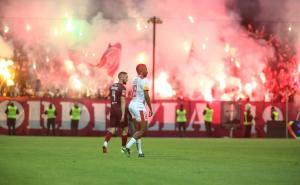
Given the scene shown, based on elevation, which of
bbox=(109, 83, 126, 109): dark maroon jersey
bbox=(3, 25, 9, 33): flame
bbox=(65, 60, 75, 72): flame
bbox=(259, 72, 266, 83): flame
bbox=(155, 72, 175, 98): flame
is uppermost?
bbox=(3, 25, 9, 33): flame

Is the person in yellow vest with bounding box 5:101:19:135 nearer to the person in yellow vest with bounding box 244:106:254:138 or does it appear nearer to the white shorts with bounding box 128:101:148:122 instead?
the person in yellow vest with bounding box 244:106:254:138

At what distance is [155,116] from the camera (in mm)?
41625

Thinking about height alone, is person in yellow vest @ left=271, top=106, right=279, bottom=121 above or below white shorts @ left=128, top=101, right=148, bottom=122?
above

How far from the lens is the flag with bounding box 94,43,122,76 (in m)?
61.2

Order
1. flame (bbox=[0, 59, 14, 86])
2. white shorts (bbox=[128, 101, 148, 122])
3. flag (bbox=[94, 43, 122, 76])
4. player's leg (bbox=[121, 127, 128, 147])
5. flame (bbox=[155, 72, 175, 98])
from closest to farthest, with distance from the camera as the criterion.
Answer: white shorts (bbox=[128, 101, 148, 122])
player's leg (bbox=[121, 127, 128, 147])
flame (bbox=[0, 59, 14, 86])
flame (bbox=[155, 72, 175, 98])
flag (bbox=[94, 43, 122, 76])

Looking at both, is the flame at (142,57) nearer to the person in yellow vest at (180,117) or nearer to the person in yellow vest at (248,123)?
the person in yellow vest at (180,117)

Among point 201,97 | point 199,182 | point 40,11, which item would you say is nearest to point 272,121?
point 201,97

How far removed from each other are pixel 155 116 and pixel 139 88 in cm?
2469

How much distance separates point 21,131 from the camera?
1554 inches

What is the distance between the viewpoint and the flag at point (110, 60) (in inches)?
2410

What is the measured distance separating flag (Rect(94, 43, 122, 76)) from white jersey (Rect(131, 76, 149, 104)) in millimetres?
43896

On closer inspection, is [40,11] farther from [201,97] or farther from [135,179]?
[135,179]

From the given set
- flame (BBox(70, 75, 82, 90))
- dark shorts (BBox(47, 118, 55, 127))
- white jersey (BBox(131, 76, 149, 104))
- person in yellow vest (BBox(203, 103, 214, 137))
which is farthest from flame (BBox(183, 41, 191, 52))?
white jersey (BBox(131, 76, 149, 104))

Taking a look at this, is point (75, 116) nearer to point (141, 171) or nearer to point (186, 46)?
point (186, 46)
